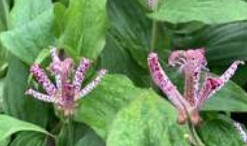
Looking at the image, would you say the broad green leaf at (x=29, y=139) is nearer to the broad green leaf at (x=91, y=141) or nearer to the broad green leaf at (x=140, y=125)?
the broad green leaf at (x=91, y=141)

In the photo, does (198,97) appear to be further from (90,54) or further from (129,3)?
(129,3)

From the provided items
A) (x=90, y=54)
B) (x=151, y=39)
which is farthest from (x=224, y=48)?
(x=90, y=54)

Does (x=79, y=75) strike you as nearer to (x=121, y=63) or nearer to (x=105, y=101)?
(x=105, y=101)

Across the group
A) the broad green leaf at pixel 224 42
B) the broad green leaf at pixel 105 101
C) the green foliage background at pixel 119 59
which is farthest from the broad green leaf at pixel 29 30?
the broad green leaf at pixel 224 42

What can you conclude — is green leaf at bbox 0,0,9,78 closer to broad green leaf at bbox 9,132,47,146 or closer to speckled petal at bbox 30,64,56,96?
broad green leaf at bbox 9,132,47,146

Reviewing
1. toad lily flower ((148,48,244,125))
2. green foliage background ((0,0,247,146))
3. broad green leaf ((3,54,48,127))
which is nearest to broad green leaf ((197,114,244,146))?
green foliage background ((0,0,247,146))
